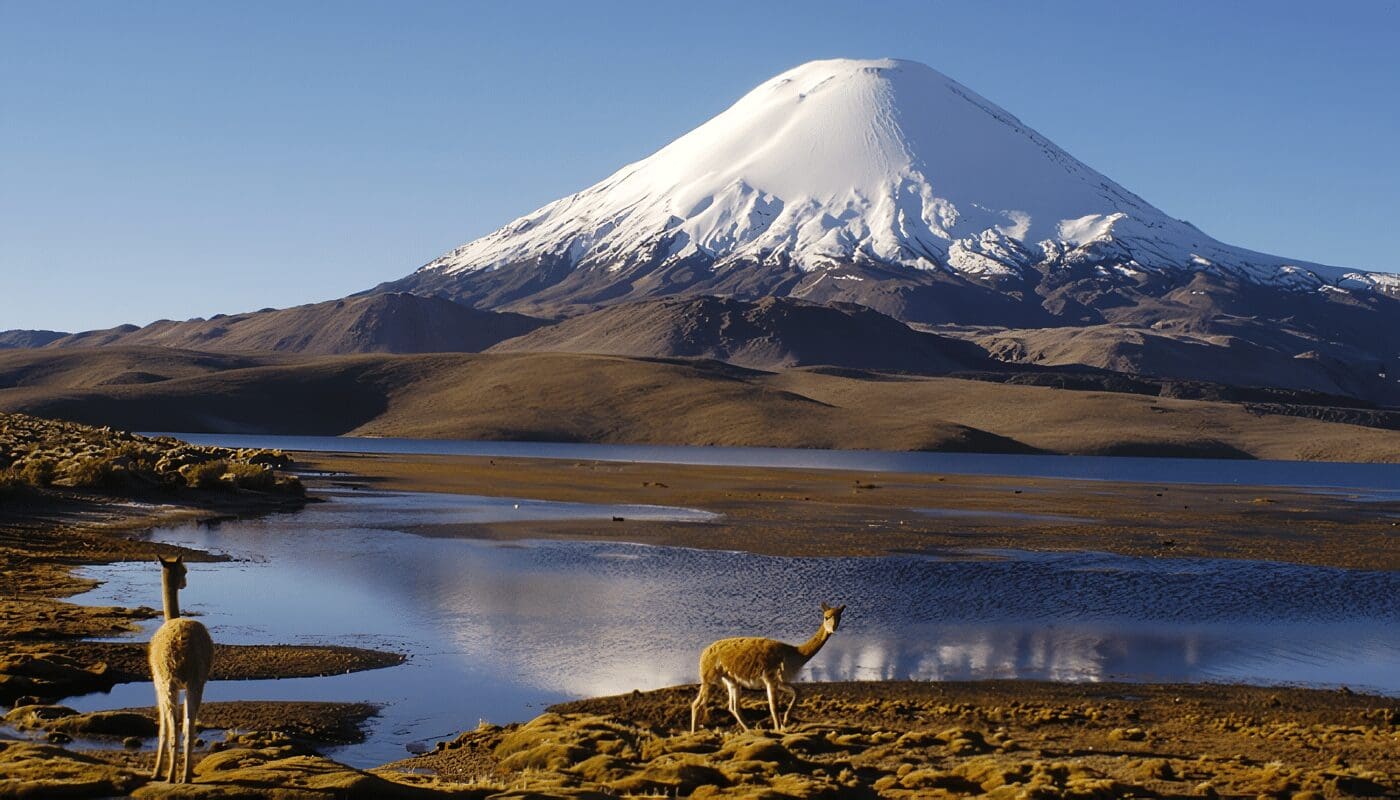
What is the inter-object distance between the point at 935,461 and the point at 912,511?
213 ft

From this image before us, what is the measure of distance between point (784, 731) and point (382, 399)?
158601 mm

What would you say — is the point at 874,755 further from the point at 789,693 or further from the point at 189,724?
the point at 189,724

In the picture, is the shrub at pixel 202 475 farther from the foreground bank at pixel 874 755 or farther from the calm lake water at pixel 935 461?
the calm lake water at pixel 935 461

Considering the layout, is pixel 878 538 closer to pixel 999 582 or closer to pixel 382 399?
pixel 999 582

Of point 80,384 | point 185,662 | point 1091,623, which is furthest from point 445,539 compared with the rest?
point 80,384

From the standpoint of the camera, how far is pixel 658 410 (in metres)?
156

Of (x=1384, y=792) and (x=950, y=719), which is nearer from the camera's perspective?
(x=1384, y=792)

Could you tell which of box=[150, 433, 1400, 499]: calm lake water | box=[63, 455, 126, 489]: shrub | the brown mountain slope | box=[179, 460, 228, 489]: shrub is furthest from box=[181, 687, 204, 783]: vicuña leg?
the brown mountain slope

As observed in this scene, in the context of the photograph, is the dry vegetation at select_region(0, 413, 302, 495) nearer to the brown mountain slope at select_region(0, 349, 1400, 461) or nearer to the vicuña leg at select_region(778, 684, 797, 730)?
the vicuña leg at select_region(778, 684, 797, 730)

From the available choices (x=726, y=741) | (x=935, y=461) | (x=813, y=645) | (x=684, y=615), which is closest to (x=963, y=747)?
(x=813, y=645)

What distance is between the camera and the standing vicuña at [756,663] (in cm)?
1553

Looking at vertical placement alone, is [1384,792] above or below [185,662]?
below

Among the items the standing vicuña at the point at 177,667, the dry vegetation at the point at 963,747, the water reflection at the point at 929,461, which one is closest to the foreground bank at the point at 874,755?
the dry vegetation at the point at 963,747

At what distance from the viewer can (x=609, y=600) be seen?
27.8m
